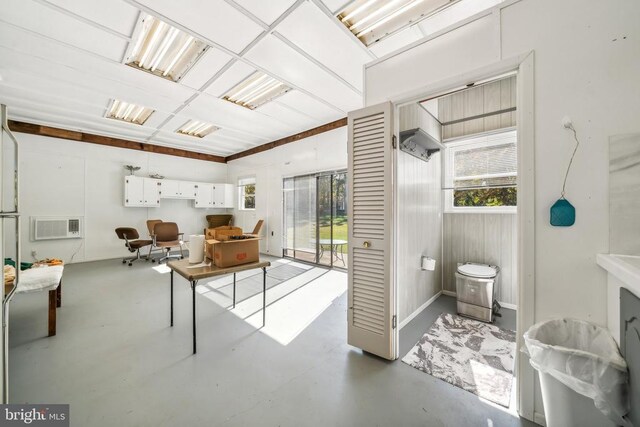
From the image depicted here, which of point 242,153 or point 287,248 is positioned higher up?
point 242,153

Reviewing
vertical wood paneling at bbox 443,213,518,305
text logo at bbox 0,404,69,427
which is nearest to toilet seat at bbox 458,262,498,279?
vertical wood paneling at bbox 443,213,518,305

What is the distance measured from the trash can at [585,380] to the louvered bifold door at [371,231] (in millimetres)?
932

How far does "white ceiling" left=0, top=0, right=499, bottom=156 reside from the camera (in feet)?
6.66

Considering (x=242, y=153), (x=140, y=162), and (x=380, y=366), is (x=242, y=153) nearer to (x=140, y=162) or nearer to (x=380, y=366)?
(x=140, y=162)

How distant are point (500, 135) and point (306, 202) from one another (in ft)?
11.9

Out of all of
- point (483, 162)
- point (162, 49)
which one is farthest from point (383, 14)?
point (162, 49)

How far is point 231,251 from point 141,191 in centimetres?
520

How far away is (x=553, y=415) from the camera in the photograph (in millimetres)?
1080

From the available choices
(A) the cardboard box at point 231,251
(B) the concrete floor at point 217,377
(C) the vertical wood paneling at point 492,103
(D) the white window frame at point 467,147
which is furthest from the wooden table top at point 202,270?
(C) the vertical wood paneling at point 492,103

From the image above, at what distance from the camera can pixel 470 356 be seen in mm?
2008

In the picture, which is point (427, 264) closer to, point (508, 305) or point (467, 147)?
point (508, 305)

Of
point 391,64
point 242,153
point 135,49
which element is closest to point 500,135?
point 391,64

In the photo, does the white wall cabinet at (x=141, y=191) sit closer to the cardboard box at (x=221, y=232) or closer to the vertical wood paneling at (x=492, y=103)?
the cardboard box at (x=221, y=232)

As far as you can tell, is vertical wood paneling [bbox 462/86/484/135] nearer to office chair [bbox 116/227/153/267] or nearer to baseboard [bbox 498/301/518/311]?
baseboard [bbox 498/301/518/311]
